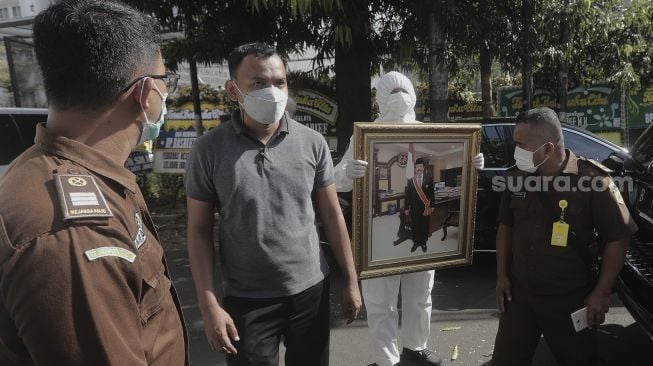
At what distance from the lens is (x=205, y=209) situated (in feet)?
6.10

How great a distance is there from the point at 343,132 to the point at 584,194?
4.55m

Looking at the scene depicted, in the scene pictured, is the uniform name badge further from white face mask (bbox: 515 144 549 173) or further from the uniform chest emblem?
the uniform chest emblem

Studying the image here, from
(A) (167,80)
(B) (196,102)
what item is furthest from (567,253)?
(B) (196,102)

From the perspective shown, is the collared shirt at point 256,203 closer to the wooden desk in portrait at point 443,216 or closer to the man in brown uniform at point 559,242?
the wooden desk in portrait at point 443,216

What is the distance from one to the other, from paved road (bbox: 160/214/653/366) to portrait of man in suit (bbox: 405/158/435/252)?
3.45ft

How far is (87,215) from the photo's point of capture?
84cm

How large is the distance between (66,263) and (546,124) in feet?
6.84

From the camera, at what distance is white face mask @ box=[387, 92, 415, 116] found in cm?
272

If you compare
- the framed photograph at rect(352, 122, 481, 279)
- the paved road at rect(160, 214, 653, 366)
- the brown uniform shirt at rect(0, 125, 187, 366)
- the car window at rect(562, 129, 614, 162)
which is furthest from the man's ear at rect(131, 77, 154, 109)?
the car window at rect(562, 129, 614, 162)

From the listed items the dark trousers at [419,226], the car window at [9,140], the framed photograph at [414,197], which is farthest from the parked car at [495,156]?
the car window at [9,140]

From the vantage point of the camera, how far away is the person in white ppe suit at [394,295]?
275 cm

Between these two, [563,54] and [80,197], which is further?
[563,54]

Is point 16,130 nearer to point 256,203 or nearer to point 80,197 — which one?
point 256,203

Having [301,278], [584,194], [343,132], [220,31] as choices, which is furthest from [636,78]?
[301,278]
